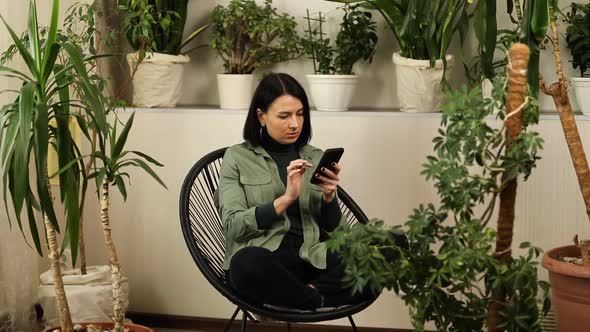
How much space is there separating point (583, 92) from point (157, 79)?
174cm

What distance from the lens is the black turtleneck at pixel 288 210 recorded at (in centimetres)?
328

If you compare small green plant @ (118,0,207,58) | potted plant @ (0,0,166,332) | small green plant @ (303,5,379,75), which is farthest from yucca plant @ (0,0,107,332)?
small green plant @ (303,5,379,75)

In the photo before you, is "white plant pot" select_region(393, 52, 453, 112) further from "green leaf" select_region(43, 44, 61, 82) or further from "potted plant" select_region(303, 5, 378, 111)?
"green leaf" select_region(43, 44, 61, 82)

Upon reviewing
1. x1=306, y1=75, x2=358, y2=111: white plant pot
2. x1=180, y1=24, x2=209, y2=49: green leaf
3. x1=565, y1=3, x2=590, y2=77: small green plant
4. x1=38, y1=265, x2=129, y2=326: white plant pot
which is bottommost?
x1=38, y1=265, x2=129, y2=326: white plant pot

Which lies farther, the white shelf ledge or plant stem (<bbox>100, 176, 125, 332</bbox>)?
the white shelf ledge

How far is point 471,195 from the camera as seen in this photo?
2.30m

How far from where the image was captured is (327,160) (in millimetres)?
3258

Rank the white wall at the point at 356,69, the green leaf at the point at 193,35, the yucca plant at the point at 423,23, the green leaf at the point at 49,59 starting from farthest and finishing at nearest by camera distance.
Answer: the green leaf at the point at 193,35, the white wall at the point at 356,69, the yucca plant at the point at 423,23, the green leaf at the point at 49,59

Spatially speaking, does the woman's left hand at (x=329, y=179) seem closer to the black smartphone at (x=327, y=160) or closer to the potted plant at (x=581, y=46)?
the black smartphone at (x=327, y=160)

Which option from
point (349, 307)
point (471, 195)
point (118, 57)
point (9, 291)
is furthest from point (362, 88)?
point (471, 195)

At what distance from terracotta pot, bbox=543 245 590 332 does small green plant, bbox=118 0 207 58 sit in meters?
1.83

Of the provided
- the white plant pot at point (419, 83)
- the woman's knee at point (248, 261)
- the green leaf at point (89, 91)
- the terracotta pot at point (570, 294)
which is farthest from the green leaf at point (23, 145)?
the terracotta pot at point (570, 294)

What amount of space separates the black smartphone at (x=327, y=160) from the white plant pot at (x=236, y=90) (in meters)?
0.97

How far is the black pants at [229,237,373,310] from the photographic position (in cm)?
315
